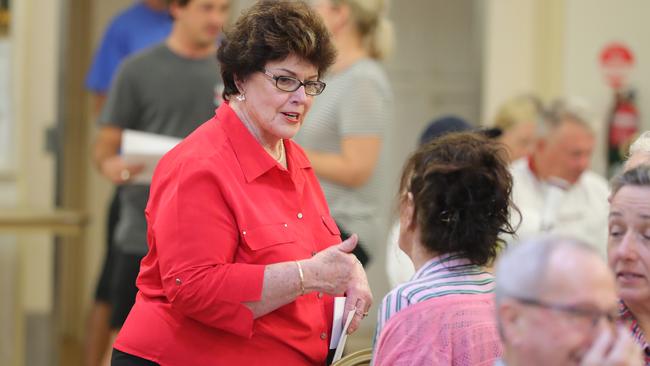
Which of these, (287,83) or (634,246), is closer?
(634,246)

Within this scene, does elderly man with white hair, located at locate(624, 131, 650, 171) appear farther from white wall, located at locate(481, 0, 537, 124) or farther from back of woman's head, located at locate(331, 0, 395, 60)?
white wall, located at locate(481, 0, 537, 124)

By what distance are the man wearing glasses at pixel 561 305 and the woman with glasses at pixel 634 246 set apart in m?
0.83

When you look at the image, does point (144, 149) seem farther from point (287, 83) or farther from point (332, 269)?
point (332, 269)

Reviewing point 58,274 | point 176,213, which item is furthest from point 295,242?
point 58,274

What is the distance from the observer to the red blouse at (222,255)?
8.07 feet

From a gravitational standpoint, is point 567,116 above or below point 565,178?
above

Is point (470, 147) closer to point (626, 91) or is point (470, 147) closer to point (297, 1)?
point (297, 1)

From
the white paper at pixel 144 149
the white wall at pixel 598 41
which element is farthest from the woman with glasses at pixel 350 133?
the white wall at pixel 598 41

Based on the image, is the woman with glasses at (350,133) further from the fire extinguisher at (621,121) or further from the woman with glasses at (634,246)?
the fire extinguisher at (621,121)

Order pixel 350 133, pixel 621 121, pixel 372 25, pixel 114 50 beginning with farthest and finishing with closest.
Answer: pixel 621 121, pixel 114 50, pixel 372 25, pixel 350 133

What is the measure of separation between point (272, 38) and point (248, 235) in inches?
18.6

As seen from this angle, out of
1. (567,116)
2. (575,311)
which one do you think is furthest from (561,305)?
(567,116)

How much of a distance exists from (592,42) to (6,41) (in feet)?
12.2

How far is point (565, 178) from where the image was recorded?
5.12 metres
